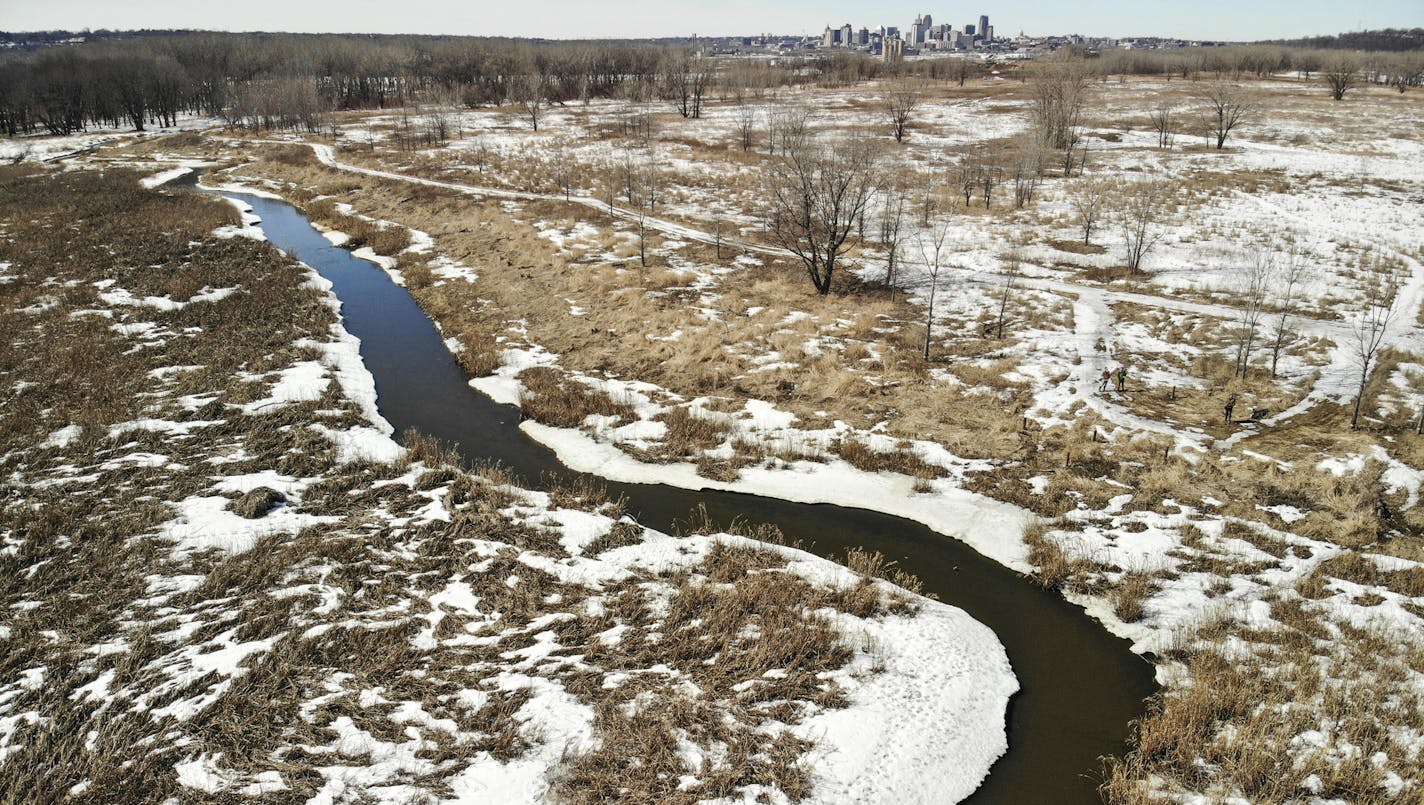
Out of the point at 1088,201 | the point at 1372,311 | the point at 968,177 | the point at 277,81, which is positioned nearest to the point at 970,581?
the point at 1372,311

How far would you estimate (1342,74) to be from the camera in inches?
3201

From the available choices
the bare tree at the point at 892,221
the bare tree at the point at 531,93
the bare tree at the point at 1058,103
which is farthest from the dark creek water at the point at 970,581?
the bare tree at the point at 531,93

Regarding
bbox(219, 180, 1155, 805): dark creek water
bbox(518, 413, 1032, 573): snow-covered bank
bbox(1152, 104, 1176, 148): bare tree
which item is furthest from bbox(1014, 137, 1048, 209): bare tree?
bbox(219, 180, 1155, 805): dark creek water

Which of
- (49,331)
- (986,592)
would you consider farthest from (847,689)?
(49,331)

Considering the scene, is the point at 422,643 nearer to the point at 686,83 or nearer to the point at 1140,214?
the point at 1140,214

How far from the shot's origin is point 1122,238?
34000 mm

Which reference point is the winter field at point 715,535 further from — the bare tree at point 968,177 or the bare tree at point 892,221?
the bare tree at point 968,177

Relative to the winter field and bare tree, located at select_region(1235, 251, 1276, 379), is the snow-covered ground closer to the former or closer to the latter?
the winter field

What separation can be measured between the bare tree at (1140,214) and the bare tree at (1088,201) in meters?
0.88

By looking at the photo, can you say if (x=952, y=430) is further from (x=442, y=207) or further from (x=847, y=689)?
(x=442, y=207)

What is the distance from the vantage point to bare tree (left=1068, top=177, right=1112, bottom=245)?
113ft

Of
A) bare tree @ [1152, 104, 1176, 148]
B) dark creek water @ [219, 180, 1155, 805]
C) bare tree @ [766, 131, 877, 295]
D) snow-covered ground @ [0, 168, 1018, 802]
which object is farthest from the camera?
bare tree @ [1152, 104, 1176, 148]

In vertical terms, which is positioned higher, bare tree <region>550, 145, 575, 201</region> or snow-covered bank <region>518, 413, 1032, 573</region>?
bare tree <region>550, 145, 575, 201</region>

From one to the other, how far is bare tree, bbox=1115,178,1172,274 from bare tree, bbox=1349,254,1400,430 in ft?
23.9
